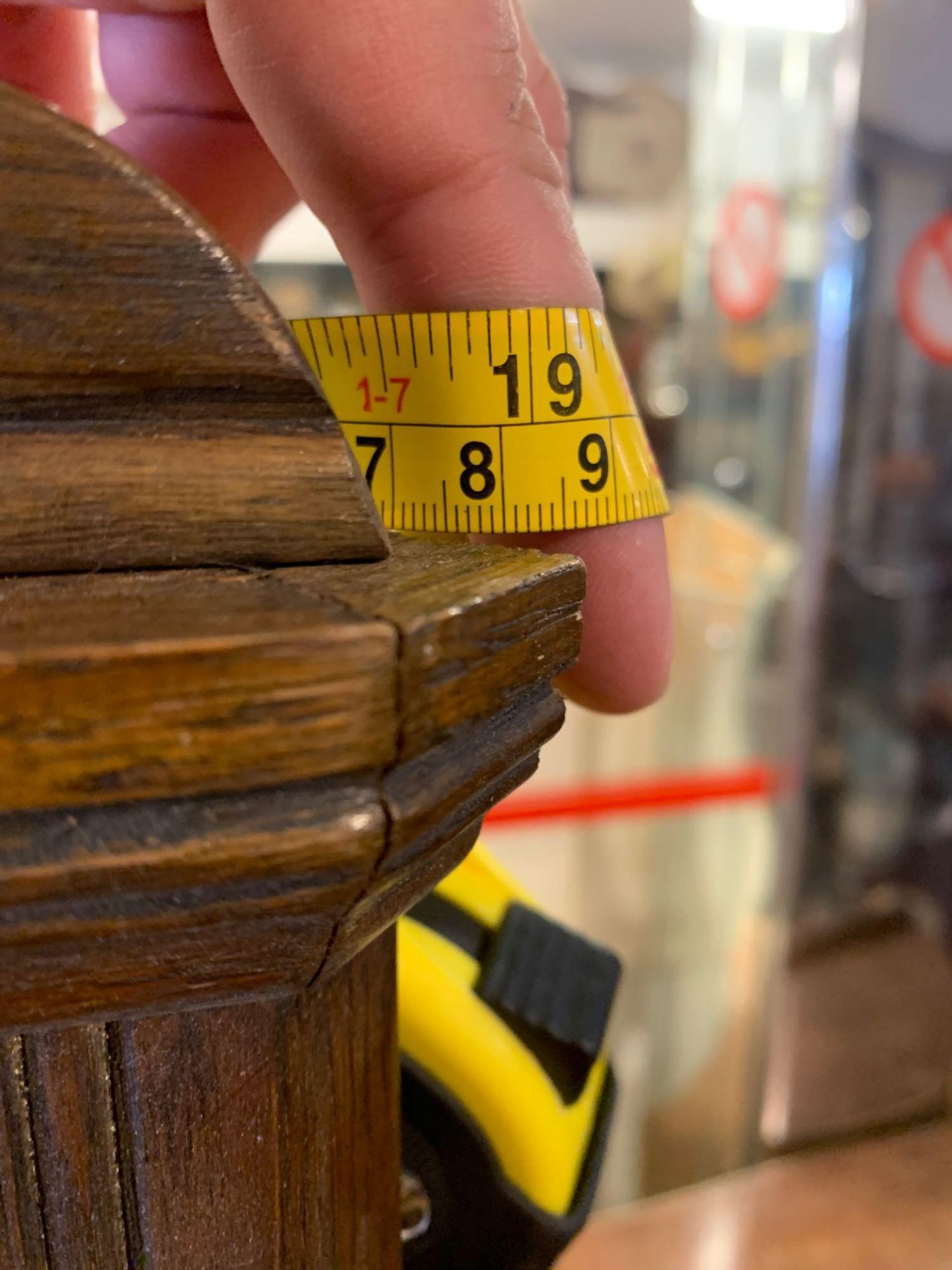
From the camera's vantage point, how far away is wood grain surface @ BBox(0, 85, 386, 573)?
191mm

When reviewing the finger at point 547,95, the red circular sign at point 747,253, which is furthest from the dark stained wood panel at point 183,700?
the red circular sign at point 747,253

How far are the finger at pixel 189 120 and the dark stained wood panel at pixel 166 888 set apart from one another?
1.17 feet

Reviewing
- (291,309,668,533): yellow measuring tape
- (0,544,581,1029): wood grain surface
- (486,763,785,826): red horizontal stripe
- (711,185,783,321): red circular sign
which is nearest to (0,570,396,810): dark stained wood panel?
(0,544,581,1029): wood grain surface

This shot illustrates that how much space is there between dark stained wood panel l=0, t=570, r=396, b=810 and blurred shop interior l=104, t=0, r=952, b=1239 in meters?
0.98

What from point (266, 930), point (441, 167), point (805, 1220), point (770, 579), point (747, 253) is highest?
point (747, 253)

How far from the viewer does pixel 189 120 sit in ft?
1.48

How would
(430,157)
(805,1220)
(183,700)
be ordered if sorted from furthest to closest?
(805,1220)
(430,157)
(183,700)

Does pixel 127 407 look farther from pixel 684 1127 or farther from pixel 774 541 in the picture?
pixel 684 1127

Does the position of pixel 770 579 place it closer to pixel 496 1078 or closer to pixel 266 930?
pixel 496 1078

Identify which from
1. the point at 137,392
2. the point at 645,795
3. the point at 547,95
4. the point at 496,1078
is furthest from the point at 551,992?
the point at 645,795

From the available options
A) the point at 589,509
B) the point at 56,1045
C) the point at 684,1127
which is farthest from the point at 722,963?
the point at 56,1045

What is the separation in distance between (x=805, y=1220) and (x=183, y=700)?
1251mm

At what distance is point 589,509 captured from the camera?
1.10 ft

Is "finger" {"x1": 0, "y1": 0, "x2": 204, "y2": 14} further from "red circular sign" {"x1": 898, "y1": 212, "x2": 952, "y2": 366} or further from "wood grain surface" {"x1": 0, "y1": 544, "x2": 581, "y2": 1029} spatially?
"red circular sign" {"x1": 898, "y1": 212, "x2": 952, "y2": 366}
